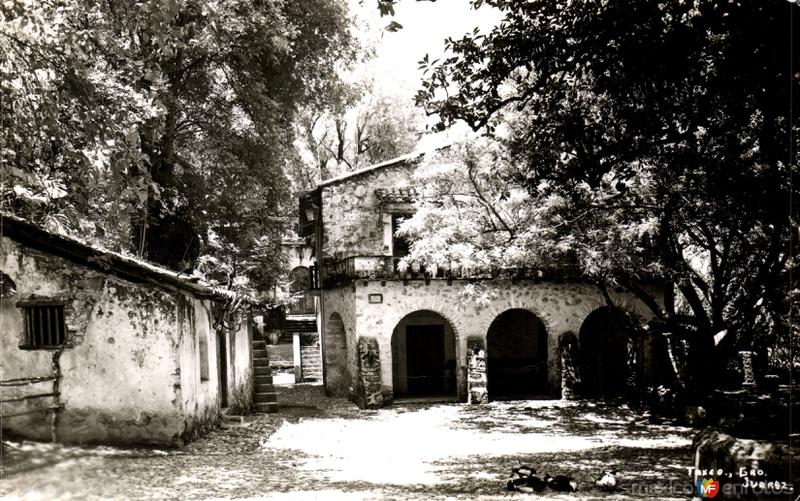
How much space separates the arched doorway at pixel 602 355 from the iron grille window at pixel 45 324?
14.0 meters

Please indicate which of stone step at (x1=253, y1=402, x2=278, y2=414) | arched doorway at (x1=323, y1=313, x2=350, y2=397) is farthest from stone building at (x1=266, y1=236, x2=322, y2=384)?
stone step at (x1=253, y1=402, x2=278, y2=414)

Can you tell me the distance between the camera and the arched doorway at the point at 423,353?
23.5 m

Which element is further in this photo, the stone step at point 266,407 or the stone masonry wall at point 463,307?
the stone masonry wall at point 463,307

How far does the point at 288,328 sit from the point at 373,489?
977 inches

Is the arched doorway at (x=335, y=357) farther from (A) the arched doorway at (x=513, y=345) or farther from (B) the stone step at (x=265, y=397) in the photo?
(A) the arched doorway at (x=513, y=345)

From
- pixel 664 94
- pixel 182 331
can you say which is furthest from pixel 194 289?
pixel 664 94

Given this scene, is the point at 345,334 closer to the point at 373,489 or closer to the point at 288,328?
the point at 288,328

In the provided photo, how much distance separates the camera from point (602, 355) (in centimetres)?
2280

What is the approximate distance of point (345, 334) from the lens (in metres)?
22.8

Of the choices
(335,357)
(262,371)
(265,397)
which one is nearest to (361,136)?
(335,357)

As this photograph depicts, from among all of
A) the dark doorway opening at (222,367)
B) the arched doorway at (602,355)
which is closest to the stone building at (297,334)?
the dark doorway opening at (222,367)

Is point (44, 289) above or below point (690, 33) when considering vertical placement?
below

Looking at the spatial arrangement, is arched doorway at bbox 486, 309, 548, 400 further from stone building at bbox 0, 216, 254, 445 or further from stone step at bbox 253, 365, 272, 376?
stone building at bbox 0, 216, 254, 445

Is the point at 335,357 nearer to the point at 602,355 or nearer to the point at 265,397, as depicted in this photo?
Result: the point at 265,397
